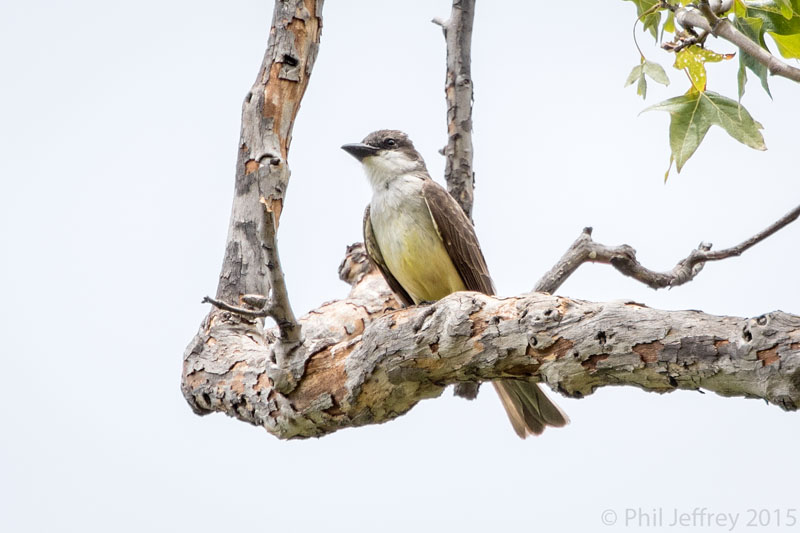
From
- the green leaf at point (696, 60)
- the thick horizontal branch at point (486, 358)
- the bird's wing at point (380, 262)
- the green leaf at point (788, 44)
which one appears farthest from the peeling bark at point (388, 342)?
the green leaf at point (788, 44)

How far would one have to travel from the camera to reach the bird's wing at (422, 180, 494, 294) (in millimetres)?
6145

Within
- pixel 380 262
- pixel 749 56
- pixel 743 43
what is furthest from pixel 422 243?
pixel 743 43

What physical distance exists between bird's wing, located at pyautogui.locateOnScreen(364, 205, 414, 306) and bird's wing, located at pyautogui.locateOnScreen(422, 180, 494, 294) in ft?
1.84

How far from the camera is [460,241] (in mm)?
6141

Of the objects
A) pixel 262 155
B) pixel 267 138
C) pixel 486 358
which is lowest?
pixel 486 358

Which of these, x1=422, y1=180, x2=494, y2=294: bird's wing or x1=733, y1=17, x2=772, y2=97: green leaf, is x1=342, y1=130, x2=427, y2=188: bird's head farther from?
x1=733, y1=17, x2=772, y2=97: green leaf

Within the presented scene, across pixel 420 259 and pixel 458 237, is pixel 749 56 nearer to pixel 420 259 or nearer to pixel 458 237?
pixel 458 237

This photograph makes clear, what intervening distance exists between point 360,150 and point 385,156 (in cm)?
21

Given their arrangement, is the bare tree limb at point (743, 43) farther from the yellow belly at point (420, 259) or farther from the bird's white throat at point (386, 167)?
the bird's white throat at point (386, 167)

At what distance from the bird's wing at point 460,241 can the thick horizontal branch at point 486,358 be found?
167 cm

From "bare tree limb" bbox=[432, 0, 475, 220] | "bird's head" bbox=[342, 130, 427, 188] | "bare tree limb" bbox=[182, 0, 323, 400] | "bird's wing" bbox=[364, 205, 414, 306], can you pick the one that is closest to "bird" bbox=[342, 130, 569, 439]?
"bird's wing" bbox=[364, 205, 414, 306]

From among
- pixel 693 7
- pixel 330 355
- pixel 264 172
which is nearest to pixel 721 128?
pixel 693 7

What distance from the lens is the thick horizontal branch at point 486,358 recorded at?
280 cm

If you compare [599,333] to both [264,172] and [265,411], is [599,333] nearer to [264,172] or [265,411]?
[265,411]
